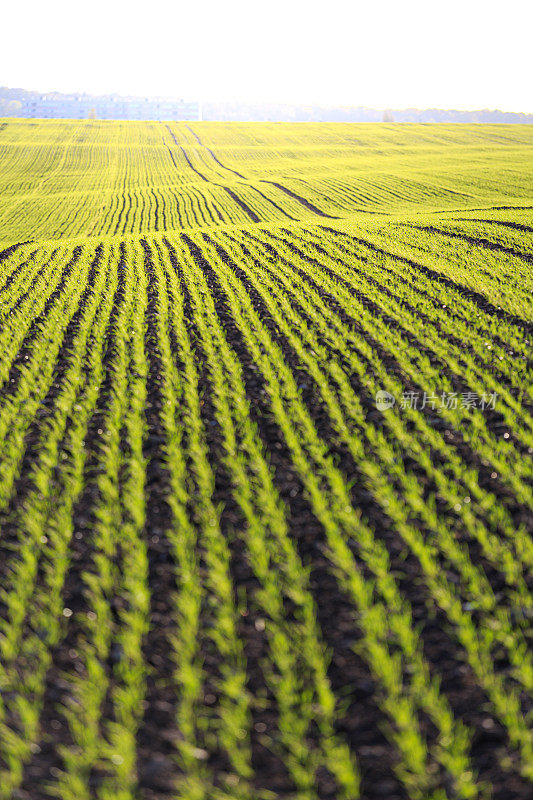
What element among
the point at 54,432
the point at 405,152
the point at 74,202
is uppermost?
the point at 405,152

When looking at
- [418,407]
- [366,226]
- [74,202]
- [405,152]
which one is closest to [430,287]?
[418,407]

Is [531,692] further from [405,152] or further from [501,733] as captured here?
[405,152]

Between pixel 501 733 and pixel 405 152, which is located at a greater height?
pixel 405 152

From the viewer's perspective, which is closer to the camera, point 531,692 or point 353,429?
point 531,692

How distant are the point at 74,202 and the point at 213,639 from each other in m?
43.9

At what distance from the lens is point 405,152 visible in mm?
68312

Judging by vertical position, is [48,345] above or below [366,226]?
below

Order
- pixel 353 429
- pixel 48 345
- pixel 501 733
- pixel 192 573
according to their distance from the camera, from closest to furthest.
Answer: pixel 501 733 → pixel 192 573 → pixel 353 429 → pixel 48 345

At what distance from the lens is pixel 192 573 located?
4.50 m

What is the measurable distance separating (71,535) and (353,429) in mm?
3697

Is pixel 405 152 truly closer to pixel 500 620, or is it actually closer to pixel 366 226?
pixel 366 226

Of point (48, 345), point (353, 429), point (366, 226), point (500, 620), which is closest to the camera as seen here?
point (500, 620)

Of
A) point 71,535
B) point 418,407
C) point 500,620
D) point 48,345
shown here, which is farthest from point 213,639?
point 48,345

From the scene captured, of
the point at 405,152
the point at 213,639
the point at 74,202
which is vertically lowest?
the point at 213,639
